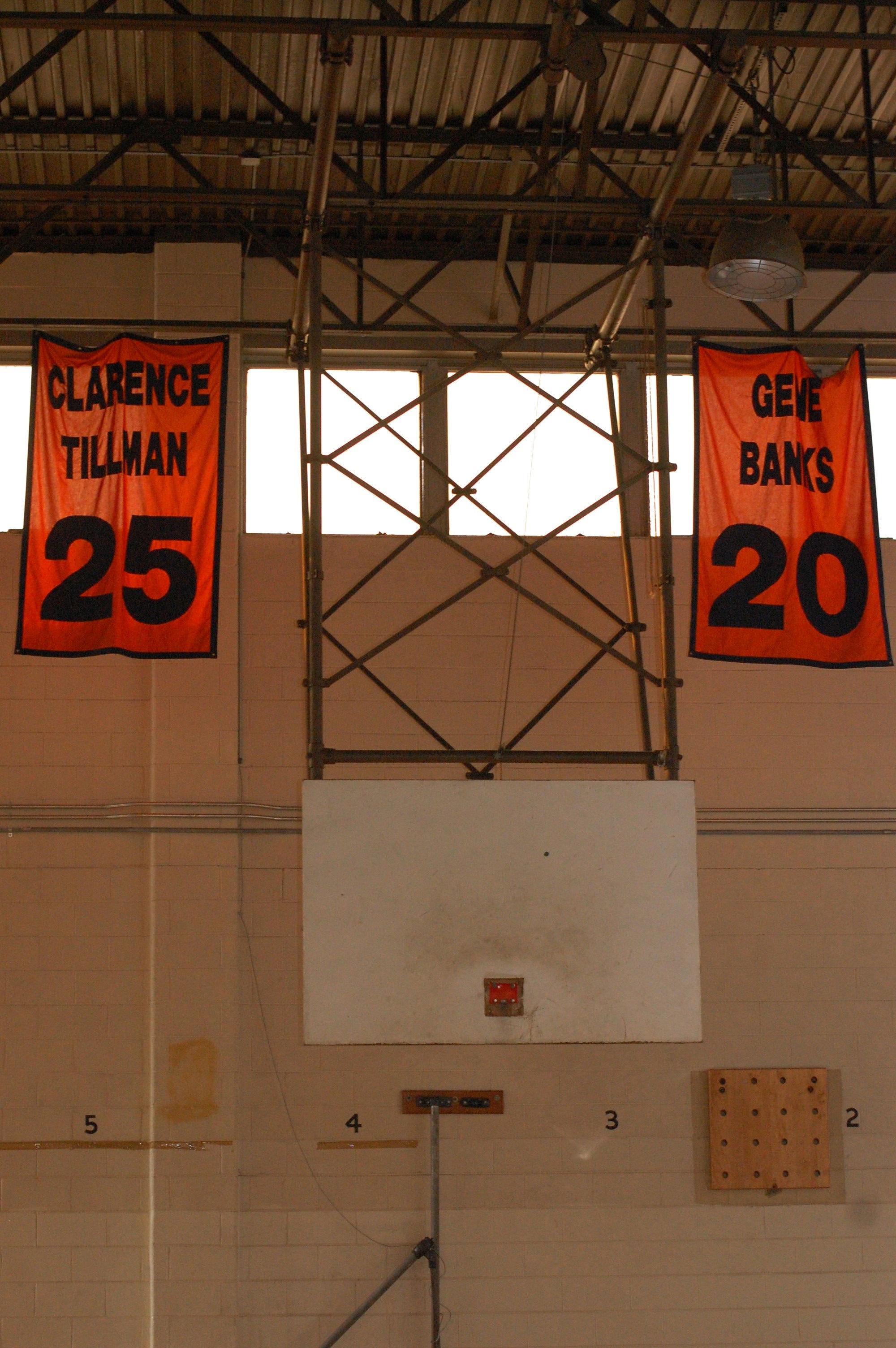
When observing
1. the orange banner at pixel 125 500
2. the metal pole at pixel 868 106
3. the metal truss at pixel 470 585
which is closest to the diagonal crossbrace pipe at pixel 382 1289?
the metal truss at pixel 470 585

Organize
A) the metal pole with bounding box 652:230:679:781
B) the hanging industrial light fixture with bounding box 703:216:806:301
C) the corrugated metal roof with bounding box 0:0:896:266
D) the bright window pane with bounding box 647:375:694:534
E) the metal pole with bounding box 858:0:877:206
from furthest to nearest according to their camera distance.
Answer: the bright window pane with bounding box 647:375:694:534, the corrugated metal roof with bounding box 0:0:896:266, the metal pole with bounding box 858:0:877:206, the hanging industrial light fixture with bounding box 703:216:806:301, the metal pole with bounding box 652:230:679:781

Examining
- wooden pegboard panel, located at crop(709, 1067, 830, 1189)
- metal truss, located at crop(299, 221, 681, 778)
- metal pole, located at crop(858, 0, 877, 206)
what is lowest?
wooden pegboard panel, located at crop(709, 1067, 830, 1189)

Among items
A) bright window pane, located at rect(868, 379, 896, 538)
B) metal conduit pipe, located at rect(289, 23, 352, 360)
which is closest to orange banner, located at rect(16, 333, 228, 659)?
metal conduit pipe, located at rect(289, 23, 352, 360)

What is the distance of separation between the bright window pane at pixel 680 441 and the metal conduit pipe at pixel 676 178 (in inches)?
46.7

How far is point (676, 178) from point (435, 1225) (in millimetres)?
6758

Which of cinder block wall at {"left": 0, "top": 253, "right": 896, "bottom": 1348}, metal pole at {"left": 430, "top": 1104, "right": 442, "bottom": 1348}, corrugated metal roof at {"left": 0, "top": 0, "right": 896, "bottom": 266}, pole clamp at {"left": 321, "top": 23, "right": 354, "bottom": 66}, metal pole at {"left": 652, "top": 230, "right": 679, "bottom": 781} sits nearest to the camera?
pole clamp at {"left": 321, "top": 23, "right": 354, "bottom": 66}

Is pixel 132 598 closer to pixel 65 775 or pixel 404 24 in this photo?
pixel 65 775

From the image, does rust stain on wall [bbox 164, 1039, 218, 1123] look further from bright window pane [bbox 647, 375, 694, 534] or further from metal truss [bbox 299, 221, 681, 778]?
bright window pane [bbox 647, 375, 694, 534]

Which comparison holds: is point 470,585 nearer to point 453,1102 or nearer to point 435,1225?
point 453,1102

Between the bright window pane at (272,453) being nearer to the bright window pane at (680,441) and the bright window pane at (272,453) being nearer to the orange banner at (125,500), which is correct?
the orange banner at (125,500)

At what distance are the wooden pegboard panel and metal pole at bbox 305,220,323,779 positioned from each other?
402 cm

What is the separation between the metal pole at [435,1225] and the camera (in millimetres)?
8953

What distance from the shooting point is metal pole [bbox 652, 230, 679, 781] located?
771 cm

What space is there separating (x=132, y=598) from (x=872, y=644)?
4.61 meters
